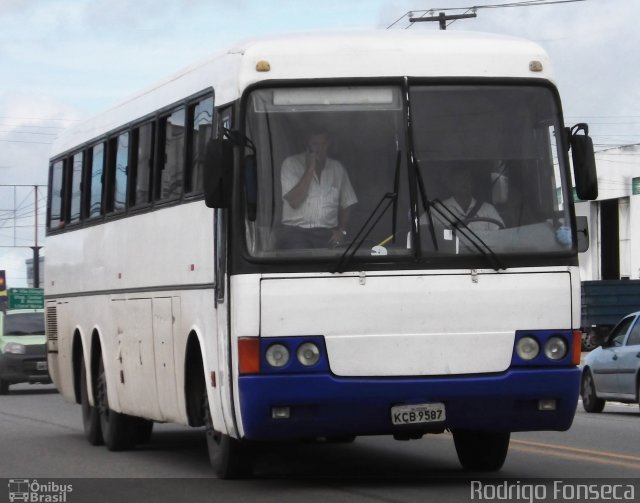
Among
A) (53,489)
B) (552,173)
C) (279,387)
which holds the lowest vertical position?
(53,489)

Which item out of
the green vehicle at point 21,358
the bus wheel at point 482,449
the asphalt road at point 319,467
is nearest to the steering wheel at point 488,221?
the asphalt road at point 319,467

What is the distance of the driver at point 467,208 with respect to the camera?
1144 cm

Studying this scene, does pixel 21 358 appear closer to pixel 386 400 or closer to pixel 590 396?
pixel 590 396

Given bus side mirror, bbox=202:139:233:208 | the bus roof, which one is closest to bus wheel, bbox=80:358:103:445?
the bus roof

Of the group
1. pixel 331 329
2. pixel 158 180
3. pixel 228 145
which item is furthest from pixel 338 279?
pixel 158 180

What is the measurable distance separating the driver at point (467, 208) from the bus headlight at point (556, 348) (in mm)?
862

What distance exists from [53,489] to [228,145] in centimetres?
293

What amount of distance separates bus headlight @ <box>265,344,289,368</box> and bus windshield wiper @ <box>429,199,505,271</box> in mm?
1413

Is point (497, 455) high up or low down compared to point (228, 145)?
down

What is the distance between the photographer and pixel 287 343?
11.2m

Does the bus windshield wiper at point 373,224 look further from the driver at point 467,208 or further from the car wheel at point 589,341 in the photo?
the car wheel at point 589,341

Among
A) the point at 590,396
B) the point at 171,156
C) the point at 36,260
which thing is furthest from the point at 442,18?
the point at 36,260

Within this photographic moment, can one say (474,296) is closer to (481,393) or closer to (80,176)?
(481,393)

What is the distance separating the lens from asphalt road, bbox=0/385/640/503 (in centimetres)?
1163
